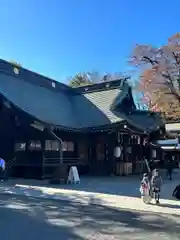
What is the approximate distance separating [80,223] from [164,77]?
3202cm

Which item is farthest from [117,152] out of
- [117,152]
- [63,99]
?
[63,99]

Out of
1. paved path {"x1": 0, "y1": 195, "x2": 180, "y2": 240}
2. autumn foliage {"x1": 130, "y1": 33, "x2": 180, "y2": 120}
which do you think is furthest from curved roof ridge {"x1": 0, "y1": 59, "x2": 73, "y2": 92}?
paved path {"x1": 0, "y1": 195, "x2": 180, "y2": 240}

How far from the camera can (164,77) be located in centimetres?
3809

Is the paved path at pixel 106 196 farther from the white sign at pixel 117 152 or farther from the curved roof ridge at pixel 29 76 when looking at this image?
the curved roof ridge at pixel 29 76

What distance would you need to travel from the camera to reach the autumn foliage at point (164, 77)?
122ft

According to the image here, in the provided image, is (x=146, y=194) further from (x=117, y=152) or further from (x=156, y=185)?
(x=117, y=152)

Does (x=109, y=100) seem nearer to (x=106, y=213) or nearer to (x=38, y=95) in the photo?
(x=38, y=95)

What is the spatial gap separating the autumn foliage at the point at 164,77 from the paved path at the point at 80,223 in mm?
28650

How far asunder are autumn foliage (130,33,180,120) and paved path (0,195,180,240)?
28650 millimetres

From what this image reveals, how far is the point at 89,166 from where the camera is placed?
79.4 ft

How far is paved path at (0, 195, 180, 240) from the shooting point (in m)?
7.00

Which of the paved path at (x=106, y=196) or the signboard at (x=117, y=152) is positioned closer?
the paved path at (x=106, y=196)

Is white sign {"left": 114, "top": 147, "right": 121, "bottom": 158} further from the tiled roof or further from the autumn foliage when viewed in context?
the autumn foliage

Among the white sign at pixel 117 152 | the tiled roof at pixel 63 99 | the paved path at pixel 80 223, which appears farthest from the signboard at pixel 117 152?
the paved path at pixel 80 223
